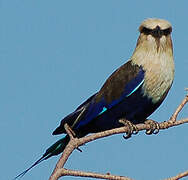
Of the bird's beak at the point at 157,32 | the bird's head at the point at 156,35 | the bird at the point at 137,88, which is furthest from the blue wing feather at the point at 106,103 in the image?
the bird's beak at the point at 157,32

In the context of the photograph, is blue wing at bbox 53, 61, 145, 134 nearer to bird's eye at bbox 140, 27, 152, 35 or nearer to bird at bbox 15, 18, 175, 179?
bird at bbox 15, 18, 175, 179

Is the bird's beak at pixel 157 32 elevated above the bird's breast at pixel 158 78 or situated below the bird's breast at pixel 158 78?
above

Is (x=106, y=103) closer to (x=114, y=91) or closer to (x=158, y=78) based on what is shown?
(x=114, y=91)

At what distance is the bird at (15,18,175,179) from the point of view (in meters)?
6.28

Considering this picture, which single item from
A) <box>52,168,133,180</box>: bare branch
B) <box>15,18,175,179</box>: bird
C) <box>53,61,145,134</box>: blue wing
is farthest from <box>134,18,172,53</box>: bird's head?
<box>52,168,133,180</box>: bare branch

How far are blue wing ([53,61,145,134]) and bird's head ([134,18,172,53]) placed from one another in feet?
0.98

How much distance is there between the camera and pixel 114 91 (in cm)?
656

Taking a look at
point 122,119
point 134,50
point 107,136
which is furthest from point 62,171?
point 134,50

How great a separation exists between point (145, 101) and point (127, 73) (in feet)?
1.50

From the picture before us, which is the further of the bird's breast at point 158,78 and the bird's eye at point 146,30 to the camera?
the bird's eye at point 146,30

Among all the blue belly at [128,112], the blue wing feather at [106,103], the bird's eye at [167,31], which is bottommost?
the blue belly at [128,112]

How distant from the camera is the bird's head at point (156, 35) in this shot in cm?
635

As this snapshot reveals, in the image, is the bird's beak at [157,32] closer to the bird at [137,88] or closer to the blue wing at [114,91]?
the bird at [137,88]

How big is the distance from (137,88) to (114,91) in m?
0.32
